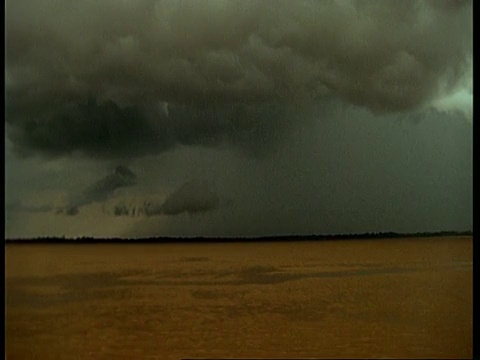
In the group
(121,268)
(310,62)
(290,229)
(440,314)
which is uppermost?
(310,62)

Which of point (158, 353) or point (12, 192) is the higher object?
point (12, 192)

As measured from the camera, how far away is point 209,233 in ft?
5.93

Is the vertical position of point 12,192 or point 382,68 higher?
point 382,68

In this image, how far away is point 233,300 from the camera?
179 centimetres

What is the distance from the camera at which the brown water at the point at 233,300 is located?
1783mm

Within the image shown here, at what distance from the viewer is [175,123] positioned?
179cm

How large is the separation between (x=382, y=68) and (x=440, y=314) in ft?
2.48

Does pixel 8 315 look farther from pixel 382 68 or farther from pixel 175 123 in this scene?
pixel 382 68

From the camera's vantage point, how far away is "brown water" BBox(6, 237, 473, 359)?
178 cm

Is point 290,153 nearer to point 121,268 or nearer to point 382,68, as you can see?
point 382,68

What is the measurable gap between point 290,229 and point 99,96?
67cm
